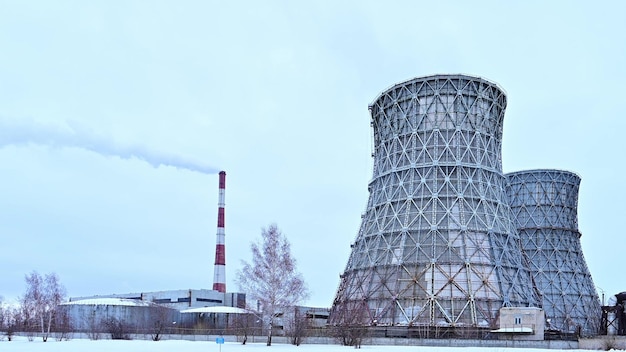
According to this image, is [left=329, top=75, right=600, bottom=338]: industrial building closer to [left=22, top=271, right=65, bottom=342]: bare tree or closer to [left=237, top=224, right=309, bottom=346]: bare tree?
[left=237, top=224, right=309, bottom=346]: bare tree

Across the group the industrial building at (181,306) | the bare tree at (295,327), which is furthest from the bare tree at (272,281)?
the industrial building at (181,306)

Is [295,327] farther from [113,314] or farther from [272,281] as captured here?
[113,314]

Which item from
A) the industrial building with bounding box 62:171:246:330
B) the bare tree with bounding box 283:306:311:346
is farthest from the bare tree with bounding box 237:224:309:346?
the industrial building with bounding box 62:171:246:330

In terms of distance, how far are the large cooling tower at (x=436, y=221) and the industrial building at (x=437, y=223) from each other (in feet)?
0.29

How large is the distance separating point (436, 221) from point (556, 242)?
119 ft

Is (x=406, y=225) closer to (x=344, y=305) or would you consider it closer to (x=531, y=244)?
(x=344, y=305)

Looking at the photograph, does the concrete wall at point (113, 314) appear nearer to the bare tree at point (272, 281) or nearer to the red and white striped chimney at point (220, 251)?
the red and white striped chimney at point (220, 251)

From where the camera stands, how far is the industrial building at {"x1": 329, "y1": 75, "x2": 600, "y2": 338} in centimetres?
5212

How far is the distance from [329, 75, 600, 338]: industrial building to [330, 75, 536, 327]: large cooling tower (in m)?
0.09

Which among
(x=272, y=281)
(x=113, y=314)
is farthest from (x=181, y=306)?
(x=272, y=281)

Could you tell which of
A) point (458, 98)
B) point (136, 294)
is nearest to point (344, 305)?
point (458, 98)

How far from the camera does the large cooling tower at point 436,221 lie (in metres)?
52.4

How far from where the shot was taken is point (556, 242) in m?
84.7

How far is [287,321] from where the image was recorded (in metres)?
57.0
